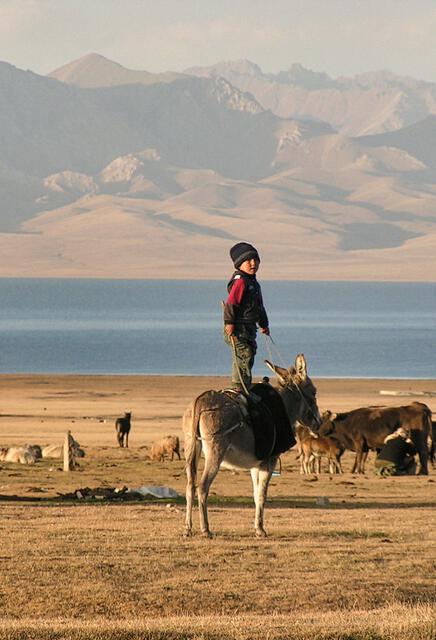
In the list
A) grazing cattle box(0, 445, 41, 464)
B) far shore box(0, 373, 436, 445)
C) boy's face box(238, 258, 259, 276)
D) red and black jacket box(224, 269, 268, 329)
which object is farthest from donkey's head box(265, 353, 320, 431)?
far shore box(0, 373, 436, 445)

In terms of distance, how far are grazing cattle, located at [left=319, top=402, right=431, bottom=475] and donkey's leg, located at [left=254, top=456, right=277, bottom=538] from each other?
14.9m

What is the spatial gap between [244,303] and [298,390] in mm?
1625

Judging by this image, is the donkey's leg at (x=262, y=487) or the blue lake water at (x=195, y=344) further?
the blue lake water at (x=195, y=344)

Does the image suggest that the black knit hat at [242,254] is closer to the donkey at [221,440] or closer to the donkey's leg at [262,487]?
the donkey at [221,440]

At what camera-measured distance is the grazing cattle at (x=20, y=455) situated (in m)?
36.6

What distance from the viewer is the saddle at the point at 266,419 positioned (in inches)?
750

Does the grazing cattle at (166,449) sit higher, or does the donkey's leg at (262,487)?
the grazing cattle at (166,449)

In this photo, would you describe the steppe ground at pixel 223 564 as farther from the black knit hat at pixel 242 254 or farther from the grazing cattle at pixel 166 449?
the grazing cattle at pixel 166 449

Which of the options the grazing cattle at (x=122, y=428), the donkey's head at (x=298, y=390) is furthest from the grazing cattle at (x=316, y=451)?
the donkey's head at (x=298, y=390)

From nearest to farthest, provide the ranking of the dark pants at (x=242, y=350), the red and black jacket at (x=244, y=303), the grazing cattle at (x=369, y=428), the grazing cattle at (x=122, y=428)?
the red and black jacket at (x=244, y=303), the dark pants at (x=242, y=350), the grazing cattle at (x=369, y=428), the grazing cattle at (x=122, y=428)

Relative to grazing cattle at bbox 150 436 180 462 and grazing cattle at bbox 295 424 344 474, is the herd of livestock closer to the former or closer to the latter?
grazing cattle at bbox 295 424 344 474

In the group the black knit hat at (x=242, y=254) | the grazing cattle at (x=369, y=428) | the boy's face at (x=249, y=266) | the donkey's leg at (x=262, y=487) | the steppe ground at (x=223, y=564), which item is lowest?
the steppe ground at (x=223, y=564)

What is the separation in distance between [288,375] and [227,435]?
1.51m

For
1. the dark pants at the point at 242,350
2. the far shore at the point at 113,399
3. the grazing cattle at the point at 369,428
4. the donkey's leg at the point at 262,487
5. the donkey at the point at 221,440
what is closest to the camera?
the donkey at the point at 221,440
